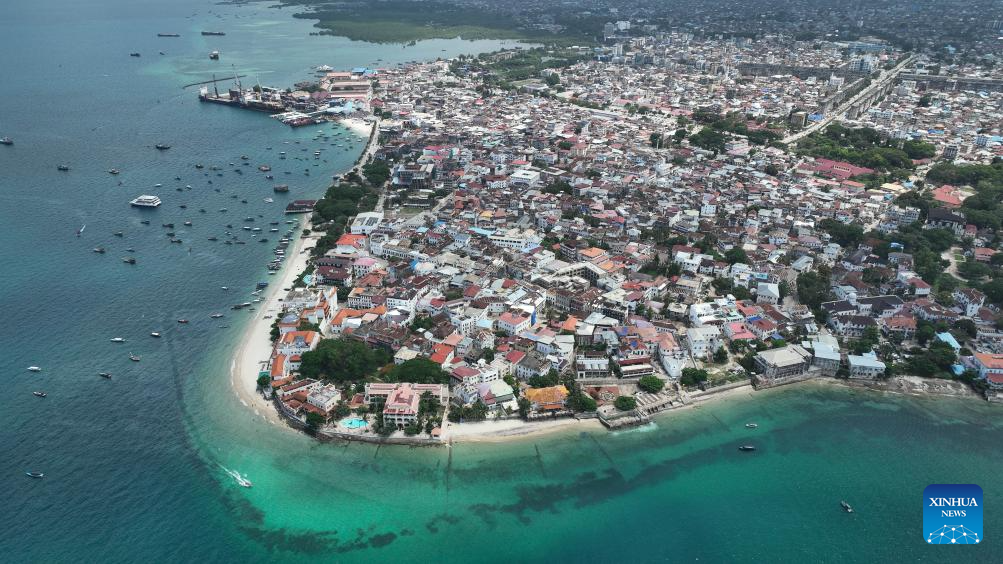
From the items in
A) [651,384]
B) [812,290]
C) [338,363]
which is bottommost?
[338,363]

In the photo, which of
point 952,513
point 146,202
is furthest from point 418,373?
point 146,202

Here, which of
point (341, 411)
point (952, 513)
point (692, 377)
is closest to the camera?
point (952, 513)

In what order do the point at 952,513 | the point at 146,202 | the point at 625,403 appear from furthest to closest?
1. the point at 146,202
2. the point at 625,403
3. the point at 952,513

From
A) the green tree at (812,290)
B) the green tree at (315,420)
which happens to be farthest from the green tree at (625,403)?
the green tree at (812,290)

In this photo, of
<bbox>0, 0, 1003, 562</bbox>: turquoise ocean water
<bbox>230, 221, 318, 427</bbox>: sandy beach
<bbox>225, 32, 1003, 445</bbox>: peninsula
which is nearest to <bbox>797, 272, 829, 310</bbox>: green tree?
<bbox>225, 32, 1003, 445</bbox>: peninsula

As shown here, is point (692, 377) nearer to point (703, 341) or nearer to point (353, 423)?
point (703, 341)

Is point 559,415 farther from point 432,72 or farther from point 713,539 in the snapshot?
point 432,72

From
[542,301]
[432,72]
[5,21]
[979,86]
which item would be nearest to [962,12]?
[979,86]
